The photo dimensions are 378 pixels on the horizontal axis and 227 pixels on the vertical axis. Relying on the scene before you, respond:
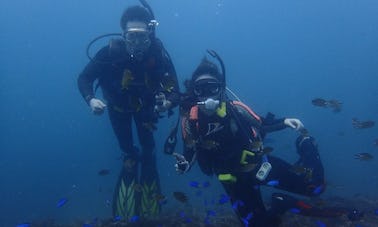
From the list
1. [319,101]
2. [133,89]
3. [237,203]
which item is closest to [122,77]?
[133,89]

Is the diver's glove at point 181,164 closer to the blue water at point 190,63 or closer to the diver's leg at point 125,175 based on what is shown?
the diver's leg at point 125,175

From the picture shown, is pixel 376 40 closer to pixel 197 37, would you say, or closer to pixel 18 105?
pixel 197 37

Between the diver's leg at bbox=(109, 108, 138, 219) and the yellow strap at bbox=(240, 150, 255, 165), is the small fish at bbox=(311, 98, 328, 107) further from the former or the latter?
the diver's leg at bbox=(109, 108, 138, 219)

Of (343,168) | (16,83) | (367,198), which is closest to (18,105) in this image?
(16,83)

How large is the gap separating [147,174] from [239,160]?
11.0 feet

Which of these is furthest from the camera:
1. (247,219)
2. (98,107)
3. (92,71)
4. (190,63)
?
(190,63)

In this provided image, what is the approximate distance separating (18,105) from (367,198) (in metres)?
84.6

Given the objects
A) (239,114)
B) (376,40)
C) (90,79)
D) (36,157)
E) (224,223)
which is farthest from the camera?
(376,40)

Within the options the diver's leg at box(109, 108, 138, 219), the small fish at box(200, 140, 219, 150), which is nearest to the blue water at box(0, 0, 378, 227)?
the diver's leg at box(109, 108, 138, 219)

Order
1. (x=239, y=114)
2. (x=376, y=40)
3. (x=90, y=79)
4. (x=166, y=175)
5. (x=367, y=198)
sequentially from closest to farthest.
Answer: (x=239, y=114)
(x=90, y=79)
(x=367, y=198)
(x=166, y=175)
(x=376, y=40)

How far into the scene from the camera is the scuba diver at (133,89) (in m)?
8.19

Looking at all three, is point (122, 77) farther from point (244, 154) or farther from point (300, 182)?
point (300, 182)

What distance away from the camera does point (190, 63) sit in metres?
80.5

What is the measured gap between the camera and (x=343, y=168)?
106 ft
